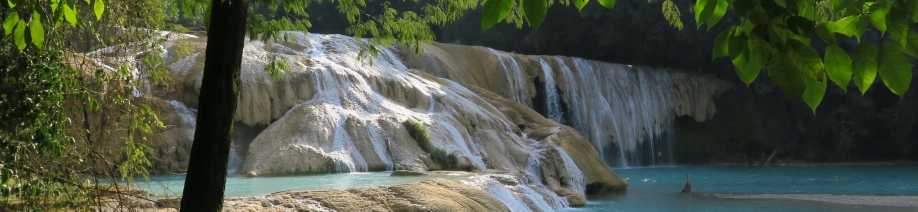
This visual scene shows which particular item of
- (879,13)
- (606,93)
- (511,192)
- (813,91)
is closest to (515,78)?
(606,93)

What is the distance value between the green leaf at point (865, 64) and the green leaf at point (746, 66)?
0.22 metres

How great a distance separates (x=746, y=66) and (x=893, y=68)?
13.7 inches

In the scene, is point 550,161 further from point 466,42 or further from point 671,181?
point 466,42

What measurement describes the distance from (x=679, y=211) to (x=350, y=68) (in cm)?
737

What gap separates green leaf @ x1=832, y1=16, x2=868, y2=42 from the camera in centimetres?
208

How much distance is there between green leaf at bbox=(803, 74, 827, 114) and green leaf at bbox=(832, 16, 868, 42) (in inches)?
6.5

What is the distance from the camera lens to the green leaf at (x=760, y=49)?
6.46ft

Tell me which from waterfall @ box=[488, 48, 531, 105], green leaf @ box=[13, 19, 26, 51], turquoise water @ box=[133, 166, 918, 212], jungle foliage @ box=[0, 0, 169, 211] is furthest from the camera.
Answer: waterfall @ box=[488, 48, 531, 105]

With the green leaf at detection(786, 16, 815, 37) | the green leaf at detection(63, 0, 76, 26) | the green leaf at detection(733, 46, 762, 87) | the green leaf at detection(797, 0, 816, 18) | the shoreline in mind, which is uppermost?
the green leaf at detection(63, 0, 76, 26)

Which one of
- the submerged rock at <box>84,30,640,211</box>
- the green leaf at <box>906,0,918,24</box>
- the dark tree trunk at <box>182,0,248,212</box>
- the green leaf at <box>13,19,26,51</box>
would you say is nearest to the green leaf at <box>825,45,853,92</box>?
the green leaf at <box>906,0,918,24</box>

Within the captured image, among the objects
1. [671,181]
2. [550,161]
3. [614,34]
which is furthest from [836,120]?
[550,161]

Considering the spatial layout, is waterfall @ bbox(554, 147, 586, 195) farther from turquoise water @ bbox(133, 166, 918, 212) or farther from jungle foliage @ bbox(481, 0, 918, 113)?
jungle foliage @ bbox(481, 0, 918, 113)

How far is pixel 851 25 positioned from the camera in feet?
6.88

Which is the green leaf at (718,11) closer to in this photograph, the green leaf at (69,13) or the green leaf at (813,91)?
the green leaf at (813,91)
